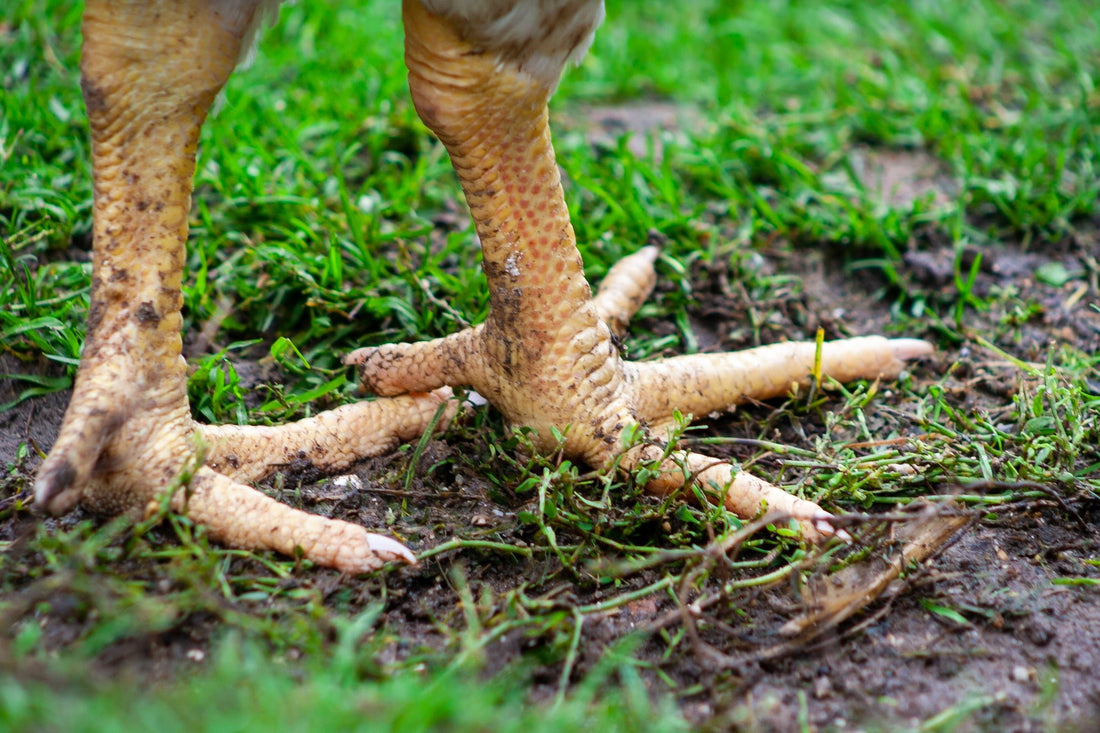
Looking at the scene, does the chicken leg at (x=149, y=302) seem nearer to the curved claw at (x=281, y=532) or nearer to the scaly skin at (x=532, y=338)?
Answer: the curved claw at (x=281, y=532)

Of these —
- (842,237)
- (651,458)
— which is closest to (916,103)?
(842,237)

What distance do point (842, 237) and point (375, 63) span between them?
2.39m

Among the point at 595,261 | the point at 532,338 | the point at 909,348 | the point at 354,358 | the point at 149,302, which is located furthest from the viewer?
the point at 595,261

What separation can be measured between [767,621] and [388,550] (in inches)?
34.2

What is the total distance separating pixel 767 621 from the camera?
2117mm

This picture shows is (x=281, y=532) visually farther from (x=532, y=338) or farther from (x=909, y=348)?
(x=909, y=348)

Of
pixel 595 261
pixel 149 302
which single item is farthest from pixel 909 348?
pixel 149 302

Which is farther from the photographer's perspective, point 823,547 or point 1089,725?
point 823,547

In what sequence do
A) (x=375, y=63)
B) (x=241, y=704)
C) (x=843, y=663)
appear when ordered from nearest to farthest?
1. (x=241, y=704)
2. (x=843, y=663)
3. (x=375, y=63)

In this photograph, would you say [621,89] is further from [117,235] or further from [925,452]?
[117,235]

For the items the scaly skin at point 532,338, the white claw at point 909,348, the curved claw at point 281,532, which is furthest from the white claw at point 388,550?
the white claw at point 909,348

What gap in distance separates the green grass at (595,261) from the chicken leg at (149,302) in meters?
0.11

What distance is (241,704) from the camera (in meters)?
1.50

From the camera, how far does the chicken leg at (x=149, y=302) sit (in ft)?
6.47
